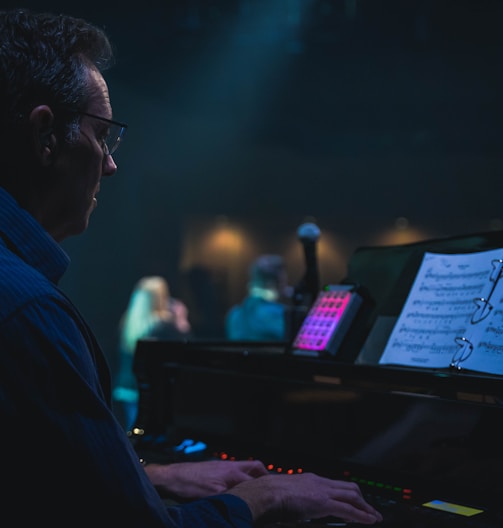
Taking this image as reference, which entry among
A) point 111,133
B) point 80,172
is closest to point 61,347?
point 80,172

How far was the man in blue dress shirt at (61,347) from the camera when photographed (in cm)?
85

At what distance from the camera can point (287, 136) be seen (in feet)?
27.0

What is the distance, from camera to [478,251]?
1.58 meters

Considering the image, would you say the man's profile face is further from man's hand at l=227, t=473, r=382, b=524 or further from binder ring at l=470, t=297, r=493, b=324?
binder ring at l=470, t=297, r=493, b=324

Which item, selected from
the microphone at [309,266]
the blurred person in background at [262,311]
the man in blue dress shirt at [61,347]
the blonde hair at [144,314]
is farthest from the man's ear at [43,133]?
the blonde hair at [144,314]

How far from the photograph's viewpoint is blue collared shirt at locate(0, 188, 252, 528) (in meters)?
0.85

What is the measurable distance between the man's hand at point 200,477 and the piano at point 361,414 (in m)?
0.23

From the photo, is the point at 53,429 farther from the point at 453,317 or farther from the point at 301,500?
the point at 453,317

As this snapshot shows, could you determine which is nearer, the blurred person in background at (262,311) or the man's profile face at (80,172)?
the man's profile face at (80,172)

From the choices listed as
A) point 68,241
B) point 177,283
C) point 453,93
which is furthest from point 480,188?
point 68,241

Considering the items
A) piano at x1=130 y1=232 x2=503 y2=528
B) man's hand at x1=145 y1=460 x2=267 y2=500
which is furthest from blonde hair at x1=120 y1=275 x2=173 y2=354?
man's hand at x1=145 y1=460 x2=267 y2=500

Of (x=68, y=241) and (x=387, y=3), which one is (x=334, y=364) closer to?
(x=68, y=241)

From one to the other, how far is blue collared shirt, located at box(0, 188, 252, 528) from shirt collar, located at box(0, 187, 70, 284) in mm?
75

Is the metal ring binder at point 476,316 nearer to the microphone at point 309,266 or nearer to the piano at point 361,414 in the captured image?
the piano at point 361,414
